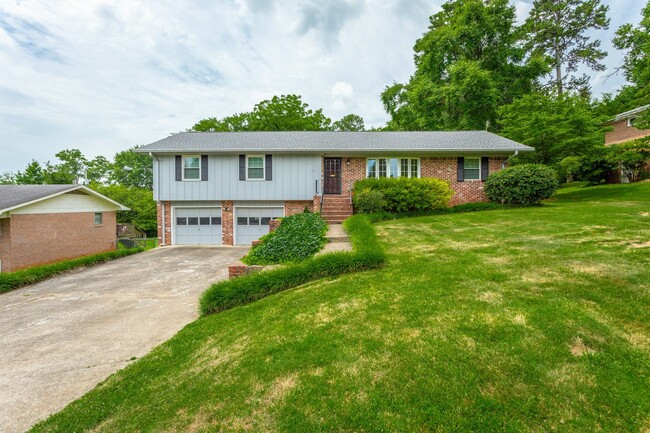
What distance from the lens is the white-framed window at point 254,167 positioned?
13.7 m

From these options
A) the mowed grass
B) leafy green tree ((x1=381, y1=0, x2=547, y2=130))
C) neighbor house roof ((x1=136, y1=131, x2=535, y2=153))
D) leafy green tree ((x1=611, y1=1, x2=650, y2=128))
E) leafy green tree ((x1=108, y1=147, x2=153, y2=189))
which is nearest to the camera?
the mowed grass

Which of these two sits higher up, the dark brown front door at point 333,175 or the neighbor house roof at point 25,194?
the dark brown front door at point 333,175

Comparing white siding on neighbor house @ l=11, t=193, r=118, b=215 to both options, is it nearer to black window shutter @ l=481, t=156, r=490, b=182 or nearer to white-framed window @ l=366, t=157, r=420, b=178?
white-framed window @ l=366, t=157, r=420, b=178

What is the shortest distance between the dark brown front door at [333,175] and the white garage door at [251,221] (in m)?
2.97

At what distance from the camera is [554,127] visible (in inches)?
543

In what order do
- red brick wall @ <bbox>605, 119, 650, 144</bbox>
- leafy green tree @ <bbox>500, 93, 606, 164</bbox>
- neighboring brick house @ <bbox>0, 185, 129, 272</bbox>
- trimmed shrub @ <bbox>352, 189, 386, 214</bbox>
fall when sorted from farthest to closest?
red brick wall @ <bbox>605, 119, 650, 144</bbox> → leafy green tree @ <bbox>500, 93, 606, 164</bbox> → trimmed shrub @ <bbox>352, 189, 386, 214</bbox> → neighboring brick house @ <bbox>0, 185, 129, 272</bbox>

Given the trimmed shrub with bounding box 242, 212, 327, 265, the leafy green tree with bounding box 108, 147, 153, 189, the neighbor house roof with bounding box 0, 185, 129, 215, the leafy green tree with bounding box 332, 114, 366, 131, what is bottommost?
the trimmed shrub with bounding box 242, 212, 327, 265

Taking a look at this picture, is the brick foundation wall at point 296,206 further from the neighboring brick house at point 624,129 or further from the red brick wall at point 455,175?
the neighboring brick house at point 624,129

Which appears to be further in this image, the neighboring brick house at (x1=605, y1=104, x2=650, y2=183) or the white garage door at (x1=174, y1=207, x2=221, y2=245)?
the neighboring brick house at (x1=605, y1=104, x2=650, y2=183)

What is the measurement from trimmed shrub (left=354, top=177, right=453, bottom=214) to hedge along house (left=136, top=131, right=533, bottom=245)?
1800 mm

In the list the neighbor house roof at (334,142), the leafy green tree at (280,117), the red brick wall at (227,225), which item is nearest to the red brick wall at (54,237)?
the neighbor house roof at (334,142)

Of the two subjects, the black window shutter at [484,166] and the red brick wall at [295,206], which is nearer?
the black window shutter at [484,166]

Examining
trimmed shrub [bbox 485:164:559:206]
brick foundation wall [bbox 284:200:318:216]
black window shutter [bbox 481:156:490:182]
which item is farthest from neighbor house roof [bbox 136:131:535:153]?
brick foundation wall [bbox 284:200:318:216]

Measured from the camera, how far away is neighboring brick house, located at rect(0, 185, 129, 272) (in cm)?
1070
